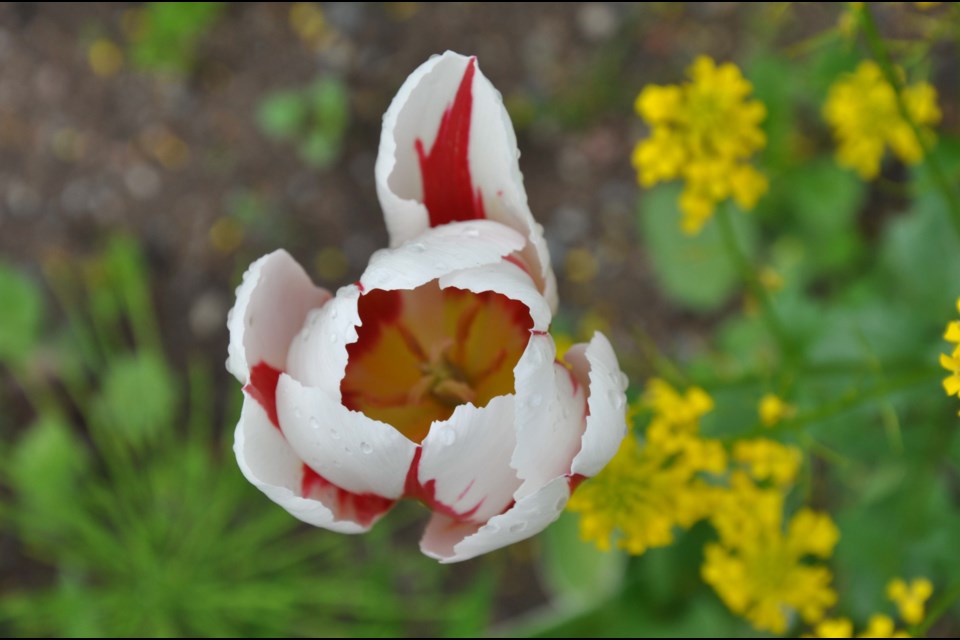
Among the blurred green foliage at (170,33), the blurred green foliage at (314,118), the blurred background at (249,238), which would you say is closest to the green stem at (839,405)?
the blurred background at (249,238)

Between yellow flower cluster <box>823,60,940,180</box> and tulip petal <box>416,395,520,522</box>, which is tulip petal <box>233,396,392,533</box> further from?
yellow flower cluster <box>823,60,940,180</box>

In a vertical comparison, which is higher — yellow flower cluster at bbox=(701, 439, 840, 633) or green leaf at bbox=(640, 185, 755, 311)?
green leaf at bbox=(640, 185, 755, 311)

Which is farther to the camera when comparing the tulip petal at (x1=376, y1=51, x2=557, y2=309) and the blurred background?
the blurred background

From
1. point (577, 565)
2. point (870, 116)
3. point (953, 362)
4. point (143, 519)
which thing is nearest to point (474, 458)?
point (953, 362)

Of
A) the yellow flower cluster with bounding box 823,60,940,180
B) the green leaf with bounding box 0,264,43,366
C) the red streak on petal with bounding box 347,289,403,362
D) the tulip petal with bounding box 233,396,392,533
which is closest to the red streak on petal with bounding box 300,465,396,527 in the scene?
the tulip petal with bounding box 233,396,392,533

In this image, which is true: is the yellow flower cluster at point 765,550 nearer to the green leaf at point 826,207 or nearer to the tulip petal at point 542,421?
the tulip petal at point 542,421

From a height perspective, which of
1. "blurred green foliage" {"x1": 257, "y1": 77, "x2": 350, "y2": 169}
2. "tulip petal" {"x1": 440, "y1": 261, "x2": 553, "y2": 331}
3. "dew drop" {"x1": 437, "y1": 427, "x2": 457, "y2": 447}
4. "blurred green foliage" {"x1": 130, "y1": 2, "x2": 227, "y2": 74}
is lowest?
"dew drop" {"x1": 437, "y1": 427, "x2": 457, "y2": 447}

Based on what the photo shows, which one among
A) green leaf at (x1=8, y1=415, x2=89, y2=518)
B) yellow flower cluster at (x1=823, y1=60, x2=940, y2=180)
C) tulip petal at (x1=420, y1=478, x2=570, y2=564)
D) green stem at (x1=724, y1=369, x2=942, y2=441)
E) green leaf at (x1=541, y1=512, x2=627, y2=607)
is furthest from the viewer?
green leaf at (x1=8, y1=415, x2=89, y2=518)
